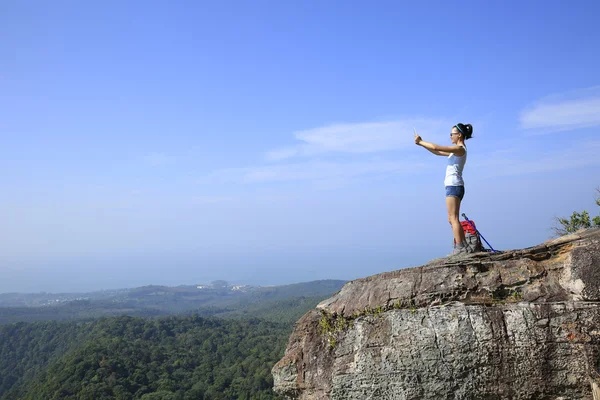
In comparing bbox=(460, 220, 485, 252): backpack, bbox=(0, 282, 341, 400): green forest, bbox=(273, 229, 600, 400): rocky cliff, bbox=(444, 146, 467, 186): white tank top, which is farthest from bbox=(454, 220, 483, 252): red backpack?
bbox=(0, 282, 341, 400): green forest

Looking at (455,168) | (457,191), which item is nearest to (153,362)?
(457,191)

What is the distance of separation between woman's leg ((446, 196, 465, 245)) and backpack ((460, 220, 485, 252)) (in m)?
0.28

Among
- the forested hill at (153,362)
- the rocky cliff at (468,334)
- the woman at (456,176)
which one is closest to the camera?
the rocky cliff at (468,334)

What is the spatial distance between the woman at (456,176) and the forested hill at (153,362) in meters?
48.1

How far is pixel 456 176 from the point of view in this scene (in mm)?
9203

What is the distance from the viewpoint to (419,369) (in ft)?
24.8

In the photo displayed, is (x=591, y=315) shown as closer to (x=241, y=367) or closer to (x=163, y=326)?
(x=241, y=367)

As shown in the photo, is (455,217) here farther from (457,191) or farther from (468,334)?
(468,334)

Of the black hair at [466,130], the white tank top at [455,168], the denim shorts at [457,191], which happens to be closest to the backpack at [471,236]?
the denim shorts at [457,191]

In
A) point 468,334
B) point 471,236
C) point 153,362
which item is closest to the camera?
point 468,334

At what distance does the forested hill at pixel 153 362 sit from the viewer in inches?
2176

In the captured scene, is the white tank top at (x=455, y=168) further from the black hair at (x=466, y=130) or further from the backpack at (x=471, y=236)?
the backpack at (x=471, y=236)

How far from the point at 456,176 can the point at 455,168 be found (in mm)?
177

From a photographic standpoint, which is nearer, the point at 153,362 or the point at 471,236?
the point at 471,236
